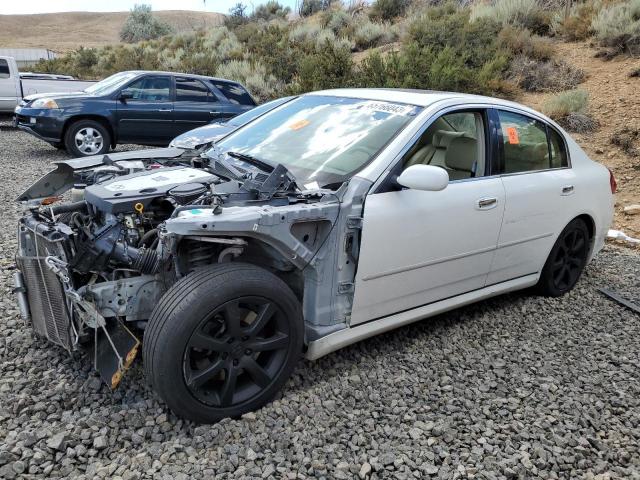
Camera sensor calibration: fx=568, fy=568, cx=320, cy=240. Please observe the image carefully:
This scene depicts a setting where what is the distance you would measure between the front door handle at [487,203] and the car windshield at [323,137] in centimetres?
72

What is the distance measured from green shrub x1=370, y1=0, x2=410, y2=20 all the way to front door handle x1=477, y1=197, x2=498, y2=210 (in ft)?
63.2

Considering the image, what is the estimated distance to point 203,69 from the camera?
20984 mm

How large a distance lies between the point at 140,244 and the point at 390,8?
2052 centimetres

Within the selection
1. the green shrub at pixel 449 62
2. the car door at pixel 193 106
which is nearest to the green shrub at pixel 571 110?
the green shrub at pixel 449 62

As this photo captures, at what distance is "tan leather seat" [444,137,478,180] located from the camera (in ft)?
12.5

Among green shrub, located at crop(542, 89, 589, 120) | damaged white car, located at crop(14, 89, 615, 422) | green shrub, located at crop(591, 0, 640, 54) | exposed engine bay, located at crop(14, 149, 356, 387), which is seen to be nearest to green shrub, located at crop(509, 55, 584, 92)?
green shrub, located at crop(591, 0, 640, 54)

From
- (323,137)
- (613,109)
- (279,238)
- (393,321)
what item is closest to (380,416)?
(393,321)

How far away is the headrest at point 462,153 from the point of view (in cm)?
384

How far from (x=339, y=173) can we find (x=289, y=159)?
16.2 inches

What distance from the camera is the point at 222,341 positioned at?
2781 mm

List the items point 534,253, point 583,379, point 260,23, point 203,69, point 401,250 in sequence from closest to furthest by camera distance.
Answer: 1. point 401,250
2. point 583,379
3. point 534,253
4. point 203,69
5. point 260,23

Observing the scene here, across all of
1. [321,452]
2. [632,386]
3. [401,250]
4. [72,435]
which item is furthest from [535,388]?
[72,435]

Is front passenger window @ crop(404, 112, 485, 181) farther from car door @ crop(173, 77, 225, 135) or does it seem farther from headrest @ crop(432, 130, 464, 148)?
car door @ crop(173, 77, 225, 135)

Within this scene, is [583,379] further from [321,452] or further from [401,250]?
[321,452]
